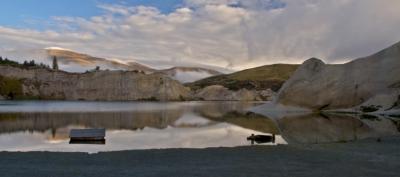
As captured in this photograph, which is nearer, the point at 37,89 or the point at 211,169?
the point at 211,169

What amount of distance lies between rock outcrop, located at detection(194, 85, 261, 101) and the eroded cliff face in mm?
25991

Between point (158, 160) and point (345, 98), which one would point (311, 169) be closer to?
point (158, 160)

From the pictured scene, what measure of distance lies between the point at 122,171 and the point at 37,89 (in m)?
144

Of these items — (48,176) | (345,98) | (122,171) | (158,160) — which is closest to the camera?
(48,176)

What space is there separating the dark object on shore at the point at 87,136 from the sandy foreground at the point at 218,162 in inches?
305

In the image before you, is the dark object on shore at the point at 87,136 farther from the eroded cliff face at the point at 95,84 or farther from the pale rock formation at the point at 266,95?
the pale rock formation at the point at 266,95

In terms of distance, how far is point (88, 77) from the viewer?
156 meters

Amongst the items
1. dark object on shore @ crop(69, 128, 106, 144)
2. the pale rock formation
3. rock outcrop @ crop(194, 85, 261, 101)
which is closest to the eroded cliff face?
rock outcrop @ crop(194, 85, 261, 101)

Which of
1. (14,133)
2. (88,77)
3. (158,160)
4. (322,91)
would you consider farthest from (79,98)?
(158,160)

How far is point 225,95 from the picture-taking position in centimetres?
18275

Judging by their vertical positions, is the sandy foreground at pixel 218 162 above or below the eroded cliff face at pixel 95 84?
below

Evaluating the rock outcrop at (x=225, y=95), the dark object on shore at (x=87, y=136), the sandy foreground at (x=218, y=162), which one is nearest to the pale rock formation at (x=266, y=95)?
the rock outcrop at (x=225, y=95)

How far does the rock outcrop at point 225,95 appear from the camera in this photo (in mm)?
178875

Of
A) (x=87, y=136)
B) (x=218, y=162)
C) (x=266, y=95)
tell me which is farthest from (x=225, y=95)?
(x=218, y=162)
